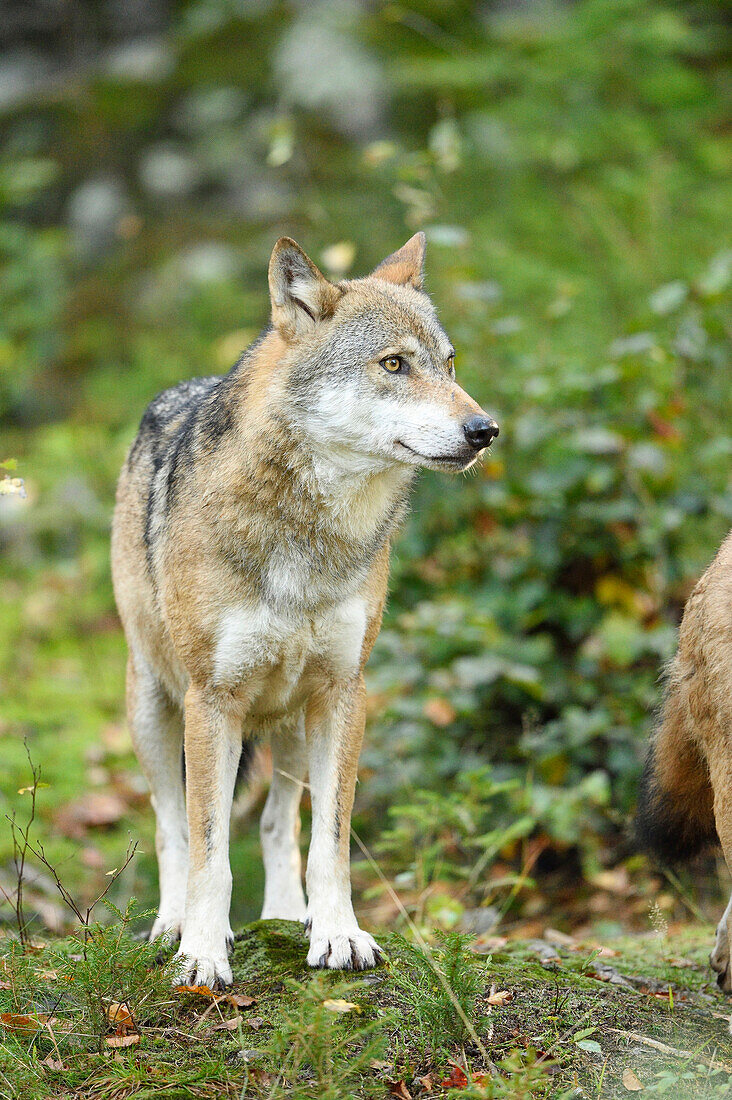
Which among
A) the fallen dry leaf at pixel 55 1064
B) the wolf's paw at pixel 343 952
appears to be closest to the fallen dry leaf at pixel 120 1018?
the fallen dry leaf at pixel 55 1064

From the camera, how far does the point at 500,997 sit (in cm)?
345

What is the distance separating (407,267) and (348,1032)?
9.73 feet

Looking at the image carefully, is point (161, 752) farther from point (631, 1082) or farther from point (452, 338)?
point (452, 338)

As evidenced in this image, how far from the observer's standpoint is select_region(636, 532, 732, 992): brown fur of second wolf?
12.1 feet

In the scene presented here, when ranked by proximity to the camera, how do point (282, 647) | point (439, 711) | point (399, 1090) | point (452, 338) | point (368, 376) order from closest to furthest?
point (399, 1090), point (282, 647), point (368, 376), point (439, 711), point (452, 338)

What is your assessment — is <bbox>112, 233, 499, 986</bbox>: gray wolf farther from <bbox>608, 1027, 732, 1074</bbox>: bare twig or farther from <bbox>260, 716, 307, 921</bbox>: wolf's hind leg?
<bbox>608, 1027, 732, 1074</bbox>: bare twig

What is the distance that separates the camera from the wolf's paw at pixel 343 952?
360 cm

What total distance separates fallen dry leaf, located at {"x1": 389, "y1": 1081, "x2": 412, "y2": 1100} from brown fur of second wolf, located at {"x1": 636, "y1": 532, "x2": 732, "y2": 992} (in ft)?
4.63

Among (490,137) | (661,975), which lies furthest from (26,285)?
(661,975)

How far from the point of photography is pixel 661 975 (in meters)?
3.99

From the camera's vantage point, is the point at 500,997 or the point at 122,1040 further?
the point at 500,997

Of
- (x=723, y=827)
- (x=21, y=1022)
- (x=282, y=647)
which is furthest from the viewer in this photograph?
(x=282, y=647)

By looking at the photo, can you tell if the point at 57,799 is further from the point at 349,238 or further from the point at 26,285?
the point at 349,238

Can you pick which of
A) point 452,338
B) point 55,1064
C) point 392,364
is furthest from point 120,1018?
point 452,338
